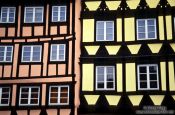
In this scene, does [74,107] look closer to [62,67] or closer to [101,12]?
[62,67]

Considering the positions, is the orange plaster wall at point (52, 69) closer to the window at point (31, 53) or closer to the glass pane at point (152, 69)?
the window at point (31, 53)

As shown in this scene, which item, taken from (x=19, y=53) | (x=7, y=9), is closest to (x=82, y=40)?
(x=19, y=53)

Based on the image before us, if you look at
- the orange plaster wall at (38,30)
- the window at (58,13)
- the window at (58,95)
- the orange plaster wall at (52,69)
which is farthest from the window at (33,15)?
the window at (58,95)

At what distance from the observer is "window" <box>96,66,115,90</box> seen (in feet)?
60.7

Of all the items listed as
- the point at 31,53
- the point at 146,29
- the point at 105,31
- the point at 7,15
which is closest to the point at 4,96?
the point at 31,53

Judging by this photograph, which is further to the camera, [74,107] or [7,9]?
[7,9]

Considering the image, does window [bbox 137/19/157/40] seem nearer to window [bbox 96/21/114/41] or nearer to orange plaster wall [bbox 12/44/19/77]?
window [bbox 96/21/114/41]

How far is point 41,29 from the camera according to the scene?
19859 millimetres

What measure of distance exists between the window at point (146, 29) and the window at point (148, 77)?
173 centimetres

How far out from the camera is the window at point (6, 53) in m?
19.7

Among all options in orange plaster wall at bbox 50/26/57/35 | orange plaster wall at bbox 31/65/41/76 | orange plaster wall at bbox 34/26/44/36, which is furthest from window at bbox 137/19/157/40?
orange plaster wall at bbox 31/65/41/76

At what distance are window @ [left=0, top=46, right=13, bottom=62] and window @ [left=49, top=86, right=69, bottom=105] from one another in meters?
3.21

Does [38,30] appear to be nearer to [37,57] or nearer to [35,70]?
[37,57]

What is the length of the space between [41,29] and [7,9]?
2675mm
